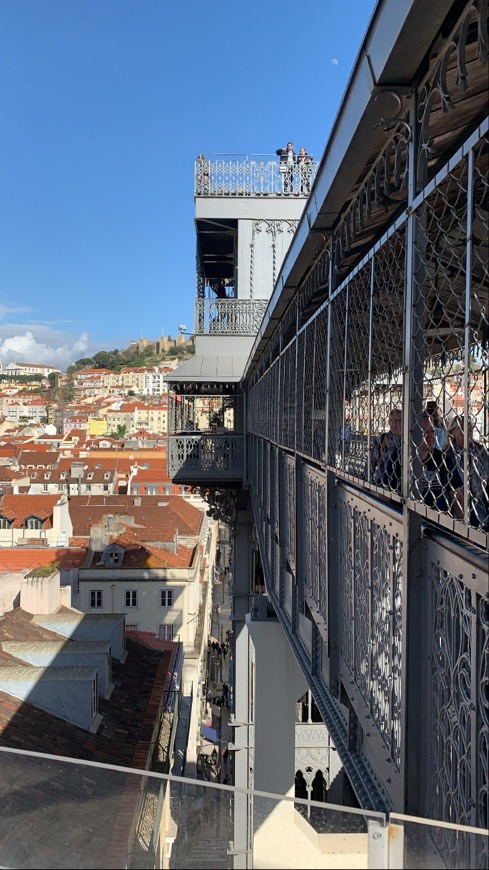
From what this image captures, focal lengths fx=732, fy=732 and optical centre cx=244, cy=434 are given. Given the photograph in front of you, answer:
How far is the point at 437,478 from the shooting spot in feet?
7.23

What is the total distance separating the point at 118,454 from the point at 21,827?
62.5 meters

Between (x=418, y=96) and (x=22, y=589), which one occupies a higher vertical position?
(x=418, y=96)

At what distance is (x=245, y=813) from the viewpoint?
2107 mm

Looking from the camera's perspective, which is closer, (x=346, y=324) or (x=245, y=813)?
(x=245, y=813)

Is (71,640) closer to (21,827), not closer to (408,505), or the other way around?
(21,827)

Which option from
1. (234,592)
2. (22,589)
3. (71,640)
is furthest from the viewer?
(234,592)

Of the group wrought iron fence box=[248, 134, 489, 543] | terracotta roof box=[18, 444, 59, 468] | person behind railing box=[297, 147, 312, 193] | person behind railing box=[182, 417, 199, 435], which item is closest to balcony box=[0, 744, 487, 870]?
wrought iron fence box=[248, 134, 489, 543]

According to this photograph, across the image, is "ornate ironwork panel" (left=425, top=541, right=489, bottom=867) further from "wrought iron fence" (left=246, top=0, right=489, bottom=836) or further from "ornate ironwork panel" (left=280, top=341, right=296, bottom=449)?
"ornate ironwork panel" (left=280, top=341, right=296, bottom=449)

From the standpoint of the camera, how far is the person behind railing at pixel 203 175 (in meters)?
15.8

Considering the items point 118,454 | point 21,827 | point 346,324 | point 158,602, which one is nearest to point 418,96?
point 346,324

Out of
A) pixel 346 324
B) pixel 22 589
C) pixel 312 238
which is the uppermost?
pixel 312 238

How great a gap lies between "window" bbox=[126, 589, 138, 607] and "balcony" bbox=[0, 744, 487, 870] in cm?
2390

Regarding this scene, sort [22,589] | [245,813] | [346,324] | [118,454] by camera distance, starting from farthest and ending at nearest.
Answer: [118,454] < [22,589] < [346,324] < [245,813]

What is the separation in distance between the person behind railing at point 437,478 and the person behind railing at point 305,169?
14125 millimetres
